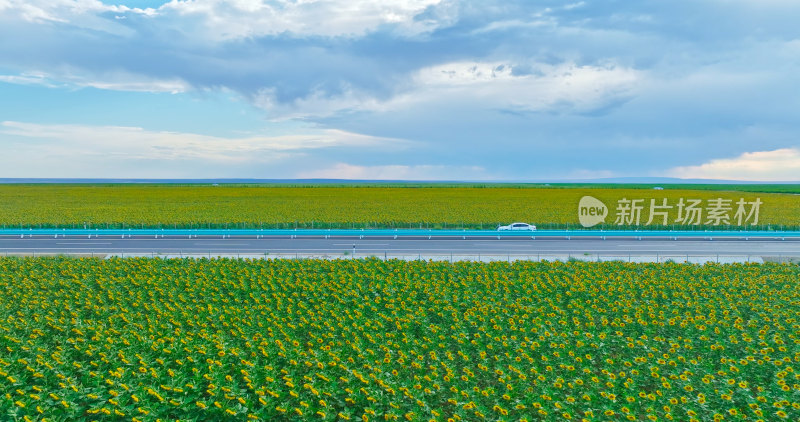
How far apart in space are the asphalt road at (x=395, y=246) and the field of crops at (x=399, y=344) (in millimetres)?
10846

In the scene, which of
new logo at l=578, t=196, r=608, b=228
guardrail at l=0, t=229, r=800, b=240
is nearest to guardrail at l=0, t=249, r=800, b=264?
guardrail at l=0, t=229, r=800, b=240

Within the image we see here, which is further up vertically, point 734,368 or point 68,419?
point 734,368

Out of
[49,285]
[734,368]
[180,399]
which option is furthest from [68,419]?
[734,368]

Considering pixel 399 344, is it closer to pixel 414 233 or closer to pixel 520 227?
pixel 414 233

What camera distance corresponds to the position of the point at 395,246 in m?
29.6

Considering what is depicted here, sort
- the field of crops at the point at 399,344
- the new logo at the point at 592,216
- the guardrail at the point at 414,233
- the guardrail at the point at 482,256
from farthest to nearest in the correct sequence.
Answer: the new logo at the point at 592,216 → the guardrail at the point at 414,233 → the guardrail at the point at 482,256 → the field of crops at the point at 399,344

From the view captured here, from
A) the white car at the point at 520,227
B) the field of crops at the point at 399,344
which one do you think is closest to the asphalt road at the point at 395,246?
the white car at the point at 520,227

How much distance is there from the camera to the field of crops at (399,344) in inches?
321

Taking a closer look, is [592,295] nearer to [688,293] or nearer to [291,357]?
[688,293]

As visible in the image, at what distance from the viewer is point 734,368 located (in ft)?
29.7

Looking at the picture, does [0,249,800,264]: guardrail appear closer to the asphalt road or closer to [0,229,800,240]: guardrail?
the asphalt road

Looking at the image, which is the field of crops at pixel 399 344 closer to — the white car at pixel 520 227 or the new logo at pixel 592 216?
the white car at pixel 520 227

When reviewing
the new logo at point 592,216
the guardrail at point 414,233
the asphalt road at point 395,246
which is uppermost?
the new logo at point 592,216

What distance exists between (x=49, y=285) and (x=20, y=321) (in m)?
3.59
